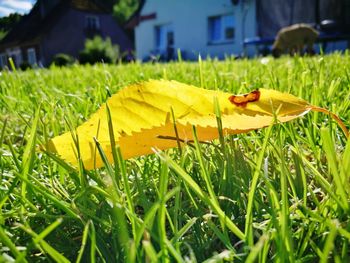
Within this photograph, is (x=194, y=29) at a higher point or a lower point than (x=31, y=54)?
higher

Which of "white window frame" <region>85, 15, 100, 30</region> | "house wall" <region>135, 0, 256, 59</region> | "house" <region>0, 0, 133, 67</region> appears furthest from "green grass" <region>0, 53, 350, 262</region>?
"white window frame" <region>85, 15, 100, 30</region>

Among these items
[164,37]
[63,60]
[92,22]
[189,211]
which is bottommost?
[189,211]

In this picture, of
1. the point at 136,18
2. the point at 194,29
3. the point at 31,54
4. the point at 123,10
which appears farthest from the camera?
the point at 123,10

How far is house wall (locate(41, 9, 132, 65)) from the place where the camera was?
2664cm

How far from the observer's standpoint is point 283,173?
1.45ft

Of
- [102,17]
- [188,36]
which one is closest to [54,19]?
[102,17]

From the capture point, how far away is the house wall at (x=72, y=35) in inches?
1049

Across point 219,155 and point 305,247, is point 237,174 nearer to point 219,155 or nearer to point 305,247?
point 219,155

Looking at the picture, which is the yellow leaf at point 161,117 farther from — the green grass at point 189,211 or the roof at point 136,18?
the roof at point 136,18

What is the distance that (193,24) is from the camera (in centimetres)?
1777

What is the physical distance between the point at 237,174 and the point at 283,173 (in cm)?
18

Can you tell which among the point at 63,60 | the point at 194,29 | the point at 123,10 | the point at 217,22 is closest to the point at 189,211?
the point at 217,22

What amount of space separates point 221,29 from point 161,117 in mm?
16785

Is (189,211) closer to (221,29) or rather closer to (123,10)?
(221,29)
